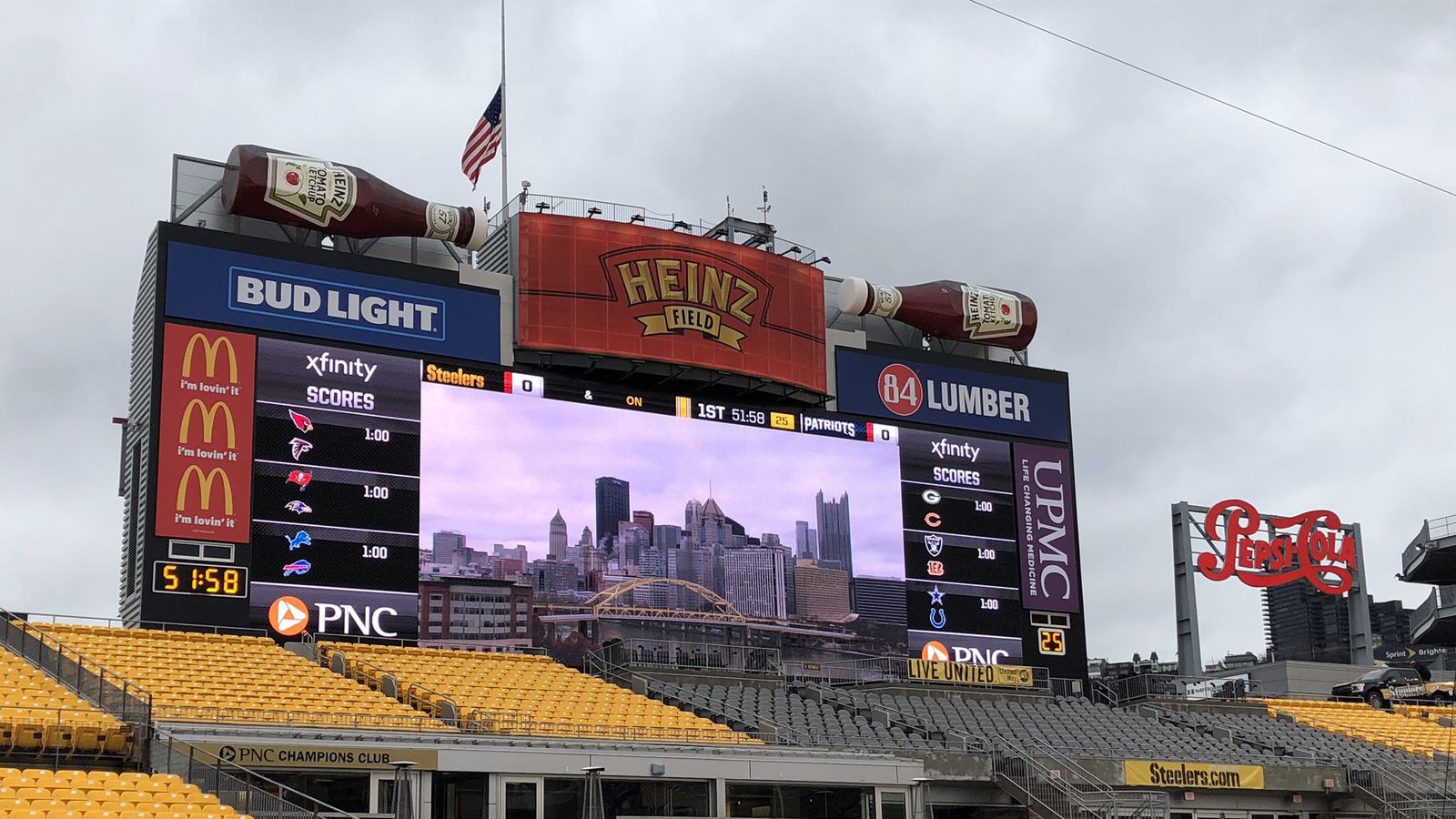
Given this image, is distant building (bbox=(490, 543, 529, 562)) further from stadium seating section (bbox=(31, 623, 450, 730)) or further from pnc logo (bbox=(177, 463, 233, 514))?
pnc logo (bbox=(177, 463, 233, 514))

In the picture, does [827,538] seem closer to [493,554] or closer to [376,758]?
[493,554]

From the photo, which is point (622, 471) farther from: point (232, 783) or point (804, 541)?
point (232, 783)

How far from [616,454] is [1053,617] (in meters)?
10.5

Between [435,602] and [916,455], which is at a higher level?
[916,455]

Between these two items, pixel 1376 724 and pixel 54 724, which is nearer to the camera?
pixel 54 724

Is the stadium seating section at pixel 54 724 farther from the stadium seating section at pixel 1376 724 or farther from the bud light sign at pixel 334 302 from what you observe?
the stadium seating section at pixel 1376 724

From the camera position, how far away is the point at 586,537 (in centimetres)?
3306

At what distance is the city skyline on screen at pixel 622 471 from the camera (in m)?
32.0

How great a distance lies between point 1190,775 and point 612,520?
38.0 feet

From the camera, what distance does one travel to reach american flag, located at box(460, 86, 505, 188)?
35500 mm

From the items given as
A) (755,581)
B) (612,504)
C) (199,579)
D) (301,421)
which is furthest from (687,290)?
(199,579)

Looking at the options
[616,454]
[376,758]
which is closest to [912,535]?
[616,454]

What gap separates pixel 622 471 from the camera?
3394 centimetres

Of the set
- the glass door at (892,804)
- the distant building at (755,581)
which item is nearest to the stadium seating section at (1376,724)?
the distant building at (755,581)
